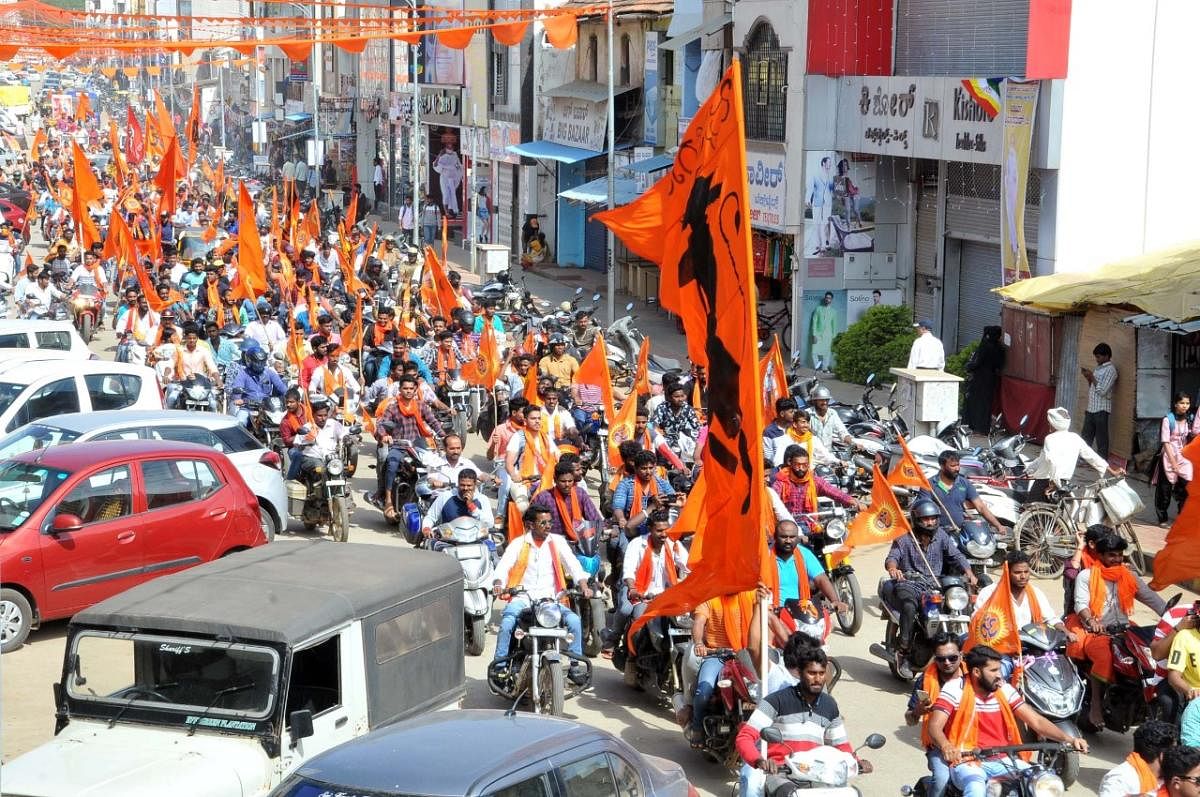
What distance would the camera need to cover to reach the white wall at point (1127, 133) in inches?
853

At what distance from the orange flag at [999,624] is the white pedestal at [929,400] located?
29.2ft

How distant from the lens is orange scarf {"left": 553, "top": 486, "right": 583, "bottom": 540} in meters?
12.2

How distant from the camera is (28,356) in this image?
741 inches

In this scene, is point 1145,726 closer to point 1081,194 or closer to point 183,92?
point 1081,194

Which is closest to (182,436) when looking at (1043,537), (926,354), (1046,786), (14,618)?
(14,618)

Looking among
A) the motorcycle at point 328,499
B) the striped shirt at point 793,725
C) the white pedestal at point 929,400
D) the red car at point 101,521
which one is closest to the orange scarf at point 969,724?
the striped shirt at point 793,725

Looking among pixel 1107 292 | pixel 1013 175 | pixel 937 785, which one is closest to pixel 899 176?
pixel 1013 175

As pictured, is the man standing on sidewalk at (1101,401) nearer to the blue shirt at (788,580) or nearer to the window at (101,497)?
the blue shirt at (788,580)

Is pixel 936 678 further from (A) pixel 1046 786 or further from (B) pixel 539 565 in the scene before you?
(B) pixel 539 565

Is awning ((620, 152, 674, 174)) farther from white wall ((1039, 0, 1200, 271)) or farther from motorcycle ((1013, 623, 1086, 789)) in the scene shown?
motorcycle ((1013, 623, 1086, 789))

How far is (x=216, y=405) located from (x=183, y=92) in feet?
285

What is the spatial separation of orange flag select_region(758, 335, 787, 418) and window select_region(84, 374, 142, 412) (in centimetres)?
599

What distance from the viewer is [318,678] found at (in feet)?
Answer: 28.2

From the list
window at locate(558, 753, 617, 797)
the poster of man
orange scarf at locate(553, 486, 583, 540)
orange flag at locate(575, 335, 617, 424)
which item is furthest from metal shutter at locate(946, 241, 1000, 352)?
window at locate(558, 753, 617, 797)
